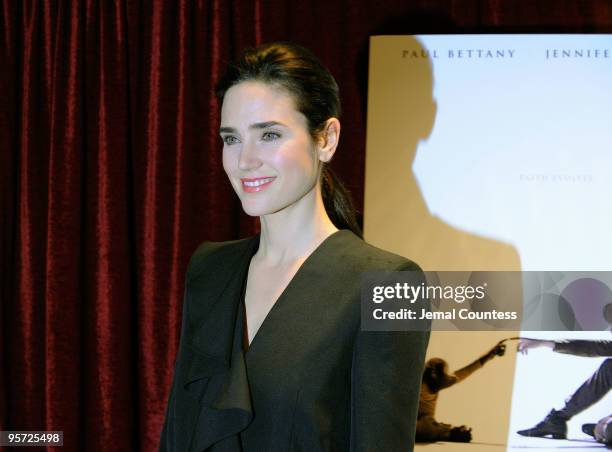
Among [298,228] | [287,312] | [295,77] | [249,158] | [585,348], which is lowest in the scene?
[585,348]

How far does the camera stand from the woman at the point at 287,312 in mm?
1104

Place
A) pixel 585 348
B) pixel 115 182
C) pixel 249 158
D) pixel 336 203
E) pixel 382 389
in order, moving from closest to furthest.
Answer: pixel 382 389
pixel 249 158
pixel 336 203
pixel 585 348
pixel 115 182

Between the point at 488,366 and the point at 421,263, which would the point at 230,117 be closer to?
the point at 421,263

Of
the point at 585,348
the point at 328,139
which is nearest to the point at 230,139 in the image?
the point at 328,139

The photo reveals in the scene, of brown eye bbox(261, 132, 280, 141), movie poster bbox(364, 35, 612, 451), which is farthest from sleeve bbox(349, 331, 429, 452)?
movie poster bbox(364, 35, 612, 451)

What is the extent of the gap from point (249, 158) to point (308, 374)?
0.35 m

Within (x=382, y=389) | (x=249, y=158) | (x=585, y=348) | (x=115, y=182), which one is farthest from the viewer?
(x=115, y=182)

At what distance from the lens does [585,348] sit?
6.44 ft

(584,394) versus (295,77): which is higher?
(295,77)

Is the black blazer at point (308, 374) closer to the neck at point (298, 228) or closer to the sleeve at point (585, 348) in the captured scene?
the neck at point (298, 228)

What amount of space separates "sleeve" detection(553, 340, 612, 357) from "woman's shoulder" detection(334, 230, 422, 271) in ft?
3.09

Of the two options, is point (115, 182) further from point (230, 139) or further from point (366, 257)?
point (366, 257)

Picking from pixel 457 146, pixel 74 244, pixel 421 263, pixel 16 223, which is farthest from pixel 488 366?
pixel 16 223

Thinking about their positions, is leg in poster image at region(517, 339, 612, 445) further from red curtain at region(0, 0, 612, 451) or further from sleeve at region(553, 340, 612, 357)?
red curtain at region(0, 0, 612, 451)
